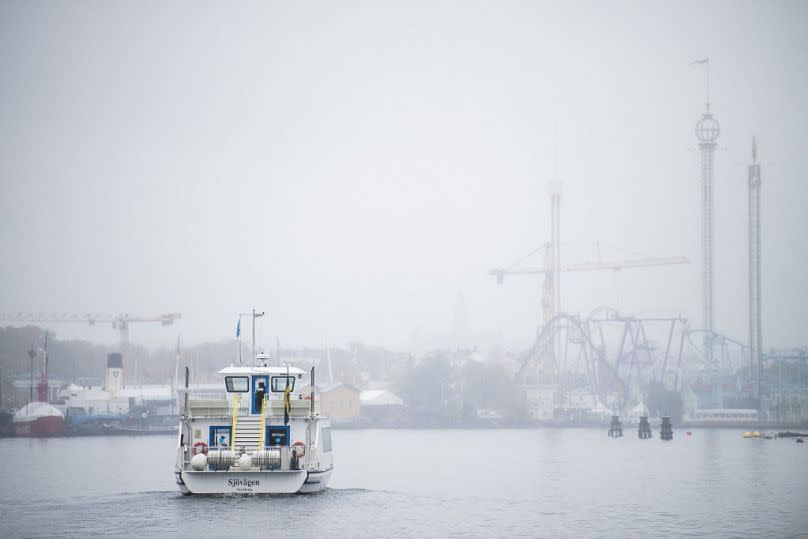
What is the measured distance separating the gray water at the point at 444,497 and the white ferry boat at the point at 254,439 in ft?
4.63

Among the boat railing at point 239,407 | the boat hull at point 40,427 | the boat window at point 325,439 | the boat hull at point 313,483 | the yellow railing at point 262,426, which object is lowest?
the boat hull at point 40,427

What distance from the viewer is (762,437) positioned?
15875 centimetres

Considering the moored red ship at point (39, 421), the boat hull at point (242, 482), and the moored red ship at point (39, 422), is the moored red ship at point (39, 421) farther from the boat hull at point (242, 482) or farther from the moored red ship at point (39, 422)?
the boat hull at point (242, 482)

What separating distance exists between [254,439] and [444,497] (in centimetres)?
1567

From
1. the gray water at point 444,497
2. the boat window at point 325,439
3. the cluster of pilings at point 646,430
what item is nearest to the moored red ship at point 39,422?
the gray water at point 444,497

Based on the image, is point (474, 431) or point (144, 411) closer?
point (144, 411)

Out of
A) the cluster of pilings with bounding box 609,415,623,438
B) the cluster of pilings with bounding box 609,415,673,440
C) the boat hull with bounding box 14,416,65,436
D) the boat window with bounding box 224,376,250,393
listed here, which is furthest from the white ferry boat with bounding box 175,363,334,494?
the cluster of pilings with bounding box 609,415,623,438

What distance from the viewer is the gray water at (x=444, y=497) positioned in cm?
5547

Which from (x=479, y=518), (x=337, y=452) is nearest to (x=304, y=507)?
(x=479, y=518)

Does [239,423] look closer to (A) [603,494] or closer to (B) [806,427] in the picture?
(A) [603,494]

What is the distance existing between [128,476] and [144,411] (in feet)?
285

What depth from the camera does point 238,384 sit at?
201 ft

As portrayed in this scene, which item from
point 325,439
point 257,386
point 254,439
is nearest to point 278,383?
point 257,386

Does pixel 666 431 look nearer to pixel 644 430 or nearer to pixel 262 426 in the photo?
pixel 644 430
